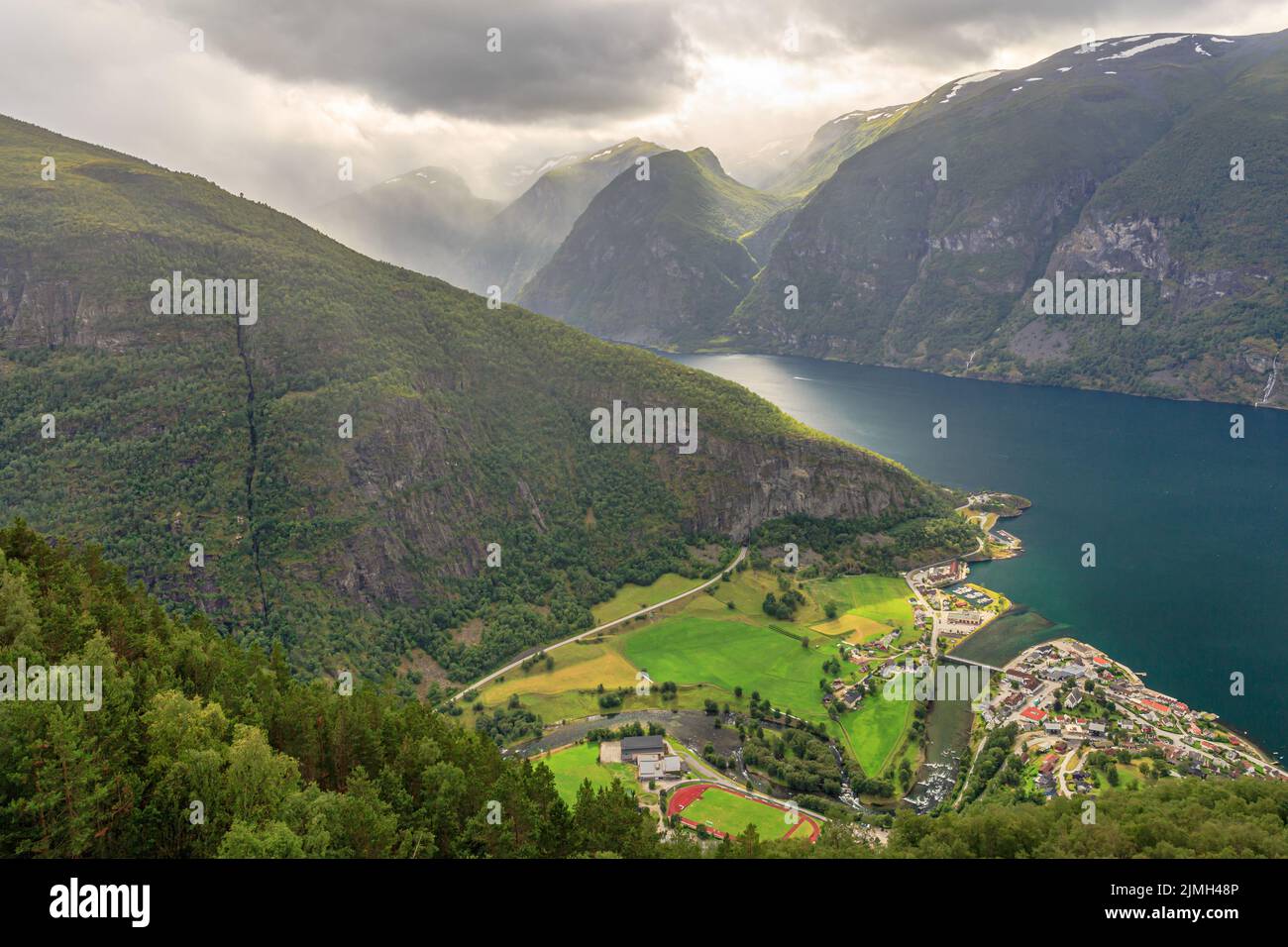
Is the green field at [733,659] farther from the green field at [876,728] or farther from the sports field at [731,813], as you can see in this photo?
the sports field at [731,813]

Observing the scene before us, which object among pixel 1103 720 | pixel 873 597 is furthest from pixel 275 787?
pixel 873 597

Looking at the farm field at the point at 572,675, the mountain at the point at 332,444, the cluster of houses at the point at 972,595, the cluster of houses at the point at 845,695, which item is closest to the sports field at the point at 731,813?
the cluster of houses at the point at 845,695

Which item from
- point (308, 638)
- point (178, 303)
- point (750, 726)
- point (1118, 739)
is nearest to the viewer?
point (1118, 739)

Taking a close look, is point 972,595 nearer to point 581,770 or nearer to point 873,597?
point 873,597

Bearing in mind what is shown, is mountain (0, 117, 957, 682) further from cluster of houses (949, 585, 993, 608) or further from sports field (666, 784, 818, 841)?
sports field (666, 784, 818, 841)

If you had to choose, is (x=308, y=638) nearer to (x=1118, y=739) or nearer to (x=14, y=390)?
(x=14, y=390)

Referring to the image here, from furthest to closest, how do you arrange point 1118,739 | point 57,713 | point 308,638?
point 308,638, point 1118,739, point 57,713

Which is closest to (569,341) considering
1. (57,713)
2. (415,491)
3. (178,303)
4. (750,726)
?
(415,491)
